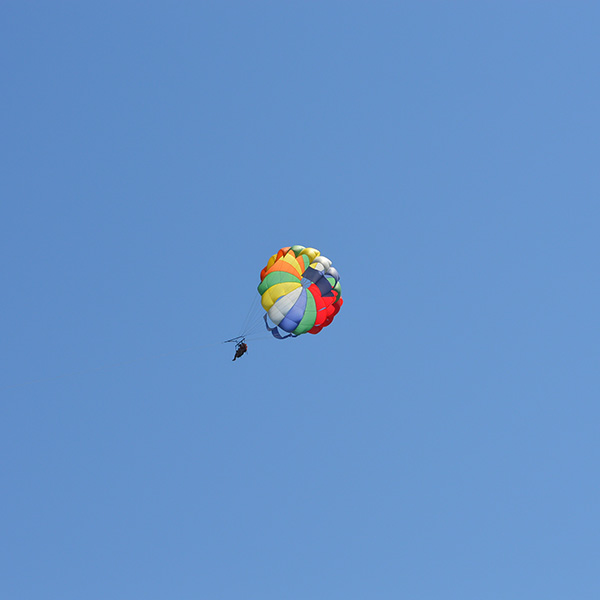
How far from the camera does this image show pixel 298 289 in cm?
4997

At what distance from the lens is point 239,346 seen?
169 ft

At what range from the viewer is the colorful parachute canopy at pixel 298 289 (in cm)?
4984

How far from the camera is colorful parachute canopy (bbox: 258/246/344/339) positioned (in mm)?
49844

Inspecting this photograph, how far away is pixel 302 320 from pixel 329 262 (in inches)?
154

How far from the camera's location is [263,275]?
51594 millimetres

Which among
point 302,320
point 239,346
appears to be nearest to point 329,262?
point 302,320

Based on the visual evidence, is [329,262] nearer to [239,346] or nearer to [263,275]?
[263,275]

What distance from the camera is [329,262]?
5159cm

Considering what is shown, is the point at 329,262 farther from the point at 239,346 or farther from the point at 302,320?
the point at 239,346

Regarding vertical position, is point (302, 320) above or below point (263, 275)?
below

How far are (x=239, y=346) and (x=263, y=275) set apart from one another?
4363 mm

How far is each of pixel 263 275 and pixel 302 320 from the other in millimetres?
3675

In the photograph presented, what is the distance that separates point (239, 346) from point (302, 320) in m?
4.16
